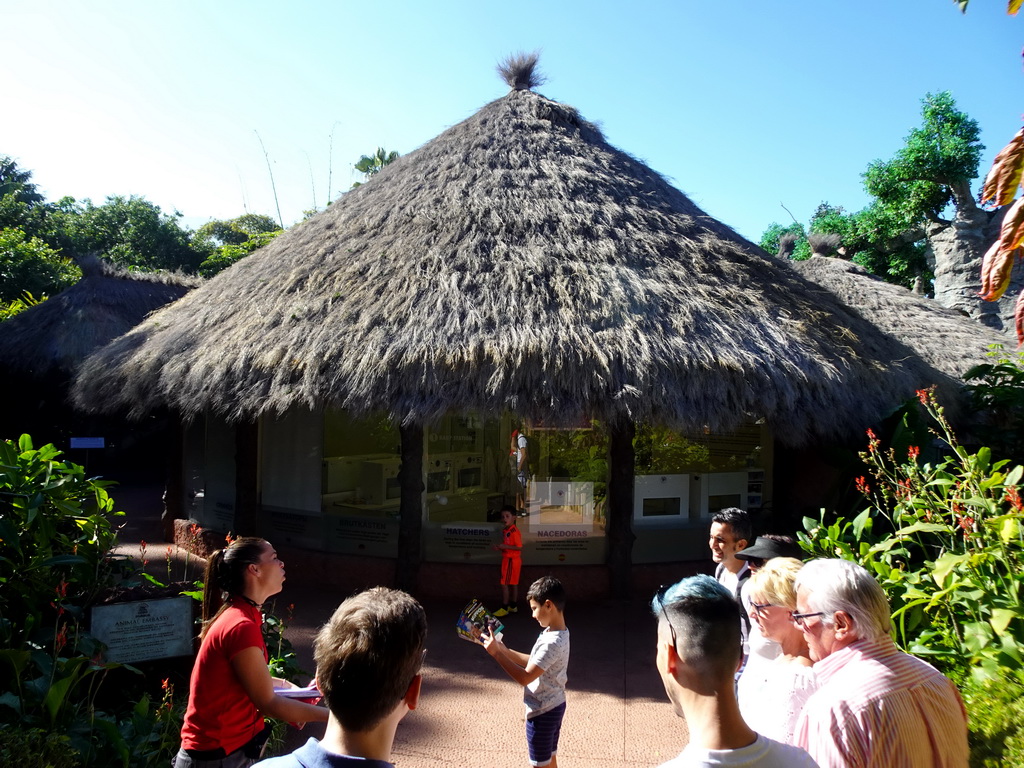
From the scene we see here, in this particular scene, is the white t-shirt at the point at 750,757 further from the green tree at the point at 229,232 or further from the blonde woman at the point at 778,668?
the green tree at the point at 229,232

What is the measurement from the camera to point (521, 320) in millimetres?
6867

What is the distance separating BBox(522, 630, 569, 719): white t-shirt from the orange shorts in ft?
11.6

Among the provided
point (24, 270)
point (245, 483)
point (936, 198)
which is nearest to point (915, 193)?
point (936, 198)

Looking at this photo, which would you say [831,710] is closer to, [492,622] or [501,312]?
[492,622]

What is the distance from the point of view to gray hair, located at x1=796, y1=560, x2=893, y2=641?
2215 mm

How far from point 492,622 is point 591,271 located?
4.99m

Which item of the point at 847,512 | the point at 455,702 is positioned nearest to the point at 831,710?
the point at 455,702

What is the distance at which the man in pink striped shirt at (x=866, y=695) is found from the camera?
2.02m

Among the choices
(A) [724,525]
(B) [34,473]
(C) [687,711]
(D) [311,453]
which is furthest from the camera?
(D) [311,453]

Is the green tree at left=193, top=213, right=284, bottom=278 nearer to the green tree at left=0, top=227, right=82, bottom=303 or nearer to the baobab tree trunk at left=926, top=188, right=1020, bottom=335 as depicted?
the green tree at left=0, top=227, right=82, bottom=303

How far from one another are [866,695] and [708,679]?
29.8 inches

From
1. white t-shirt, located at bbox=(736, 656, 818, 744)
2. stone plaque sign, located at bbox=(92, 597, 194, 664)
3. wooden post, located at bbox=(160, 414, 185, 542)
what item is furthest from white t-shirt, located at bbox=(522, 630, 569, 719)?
wooden post, located at bbox=(160, 414, 185, 542)

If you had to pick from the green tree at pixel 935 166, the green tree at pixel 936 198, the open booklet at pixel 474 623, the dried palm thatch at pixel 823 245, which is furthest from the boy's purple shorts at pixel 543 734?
the green tree at pixel 935 166

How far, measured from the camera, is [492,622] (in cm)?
318
